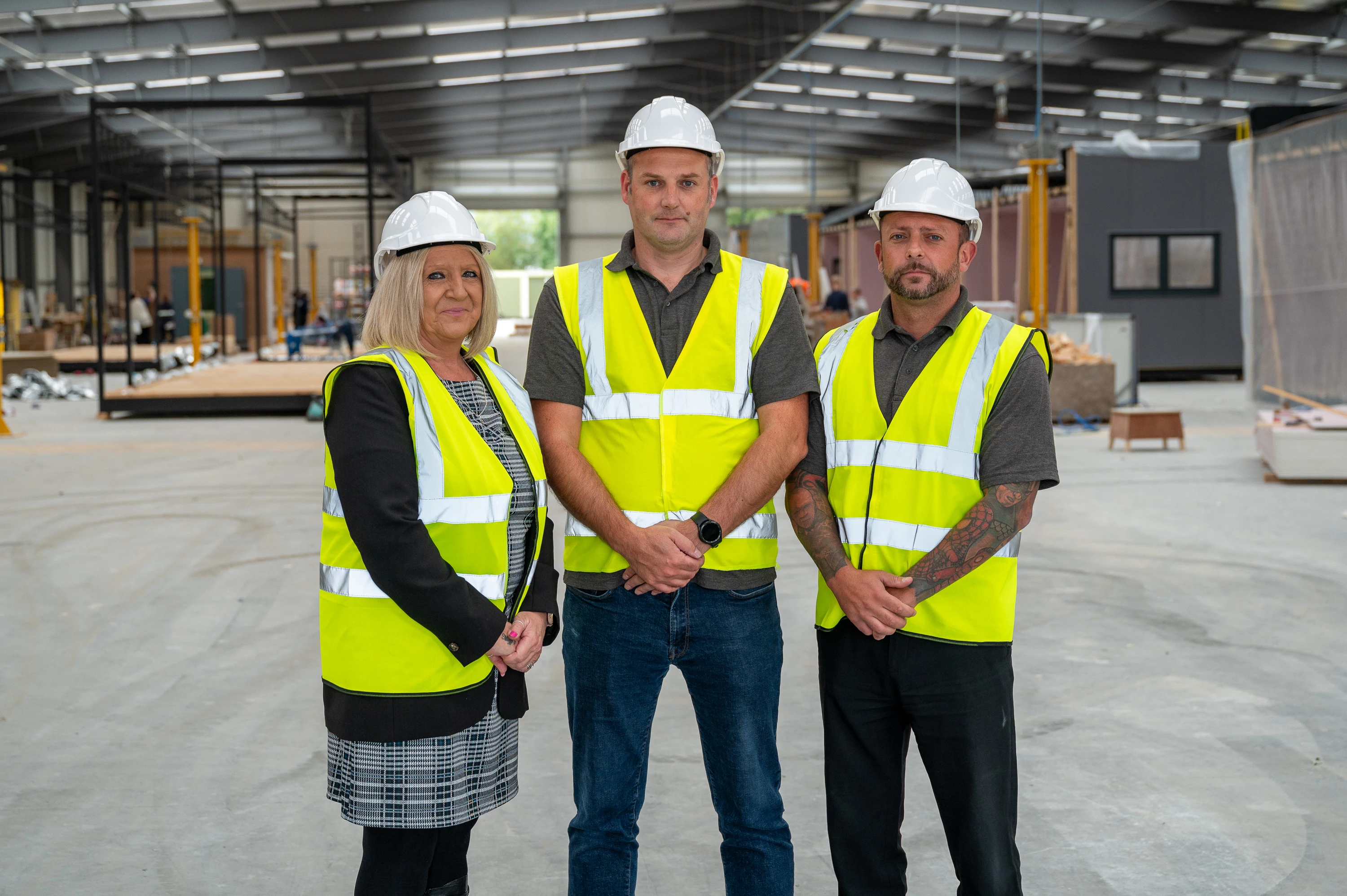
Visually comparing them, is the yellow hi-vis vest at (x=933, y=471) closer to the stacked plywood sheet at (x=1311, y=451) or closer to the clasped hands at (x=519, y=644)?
the clasped hands at (x=519, y=644)

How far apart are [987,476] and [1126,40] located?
2353cm

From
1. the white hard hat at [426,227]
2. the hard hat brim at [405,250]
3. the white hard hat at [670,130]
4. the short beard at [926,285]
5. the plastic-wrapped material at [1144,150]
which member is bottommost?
the short beard at [926,285]

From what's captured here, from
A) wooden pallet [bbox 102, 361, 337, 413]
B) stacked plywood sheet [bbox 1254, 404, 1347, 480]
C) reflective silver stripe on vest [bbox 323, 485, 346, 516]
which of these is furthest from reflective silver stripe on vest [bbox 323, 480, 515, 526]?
wooden pallet [bbox 102, 361, 337, 413]

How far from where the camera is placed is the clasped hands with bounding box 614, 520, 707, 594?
2.38 meters

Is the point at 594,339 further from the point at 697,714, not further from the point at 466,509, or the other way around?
the point at 697,714

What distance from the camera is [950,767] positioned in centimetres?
245

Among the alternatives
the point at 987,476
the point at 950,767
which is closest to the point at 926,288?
the point at 987,476

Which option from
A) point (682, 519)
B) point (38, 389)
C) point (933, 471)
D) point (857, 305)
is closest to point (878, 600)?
point (933, 471)

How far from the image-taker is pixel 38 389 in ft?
63.1

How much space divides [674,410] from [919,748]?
0.85 meters

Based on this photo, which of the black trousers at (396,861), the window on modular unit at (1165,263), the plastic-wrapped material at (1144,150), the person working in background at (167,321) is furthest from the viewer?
the person working in background at (167,321)

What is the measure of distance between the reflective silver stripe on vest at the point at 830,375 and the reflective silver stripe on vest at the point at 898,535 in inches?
5.6

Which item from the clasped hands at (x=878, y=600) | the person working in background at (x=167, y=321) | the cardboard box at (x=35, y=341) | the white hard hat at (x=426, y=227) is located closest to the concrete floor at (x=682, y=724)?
the clasped hands at (x=878, y=600)

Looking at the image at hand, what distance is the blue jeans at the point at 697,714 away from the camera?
97.8 inches
